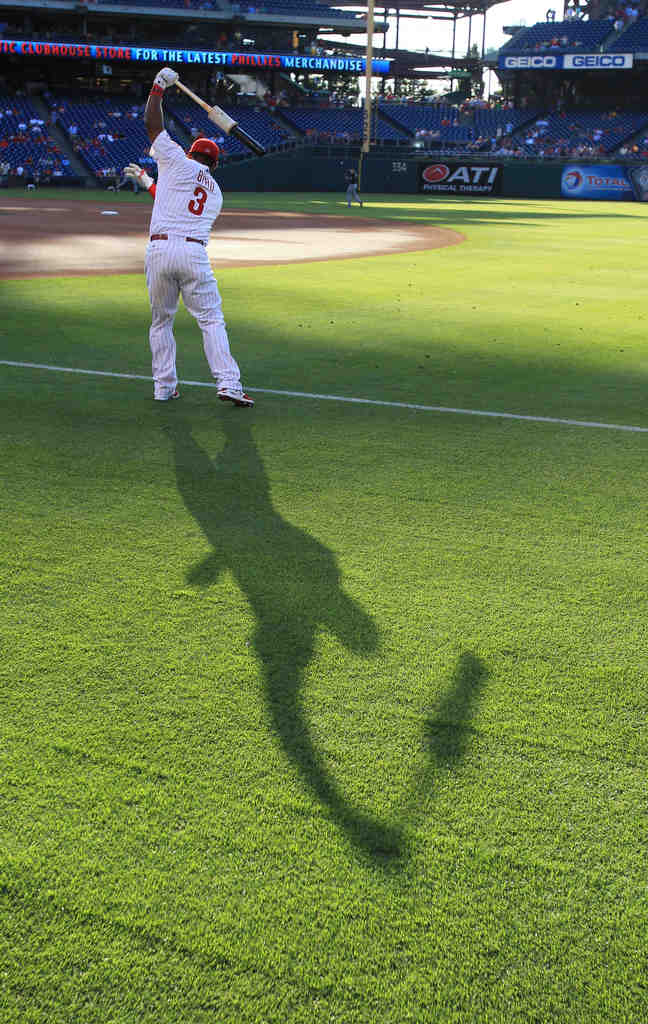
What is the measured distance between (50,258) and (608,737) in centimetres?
1760

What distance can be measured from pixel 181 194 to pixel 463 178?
4899cm

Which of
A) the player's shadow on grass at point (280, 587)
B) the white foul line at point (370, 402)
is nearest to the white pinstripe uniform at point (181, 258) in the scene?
the white foul line at point (370, 402)

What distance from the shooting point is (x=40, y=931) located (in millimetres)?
2264

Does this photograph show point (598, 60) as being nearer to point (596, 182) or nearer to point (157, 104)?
point (596, 182)

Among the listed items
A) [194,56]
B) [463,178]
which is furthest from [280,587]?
[194,56]

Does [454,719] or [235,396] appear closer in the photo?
[454,719]

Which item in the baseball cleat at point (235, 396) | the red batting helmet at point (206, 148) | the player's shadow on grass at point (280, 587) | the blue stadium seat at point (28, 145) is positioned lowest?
the blue stadium seat at point (28, 145)

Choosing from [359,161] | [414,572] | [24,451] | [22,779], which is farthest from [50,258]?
[359,161]

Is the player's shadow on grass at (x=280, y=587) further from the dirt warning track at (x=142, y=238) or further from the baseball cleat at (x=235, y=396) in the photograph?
the dirt warning track at (x=142, y=238)

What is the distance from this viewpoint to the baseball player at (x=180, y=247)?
690cm

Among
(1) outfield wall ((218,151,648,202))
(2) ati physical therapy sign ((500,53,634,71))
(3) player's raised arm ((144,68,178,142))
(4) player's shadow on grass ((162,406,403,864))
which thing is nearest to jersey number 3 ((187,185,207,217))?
(3) player's raised arm ((144,68,178,142))

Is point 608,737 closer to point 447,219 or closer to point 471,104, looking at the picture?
point 447,219

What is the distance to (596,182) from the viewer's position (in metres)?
55.4

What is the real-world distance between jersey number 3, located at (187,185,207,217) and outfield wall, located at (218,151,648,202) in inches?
1856
